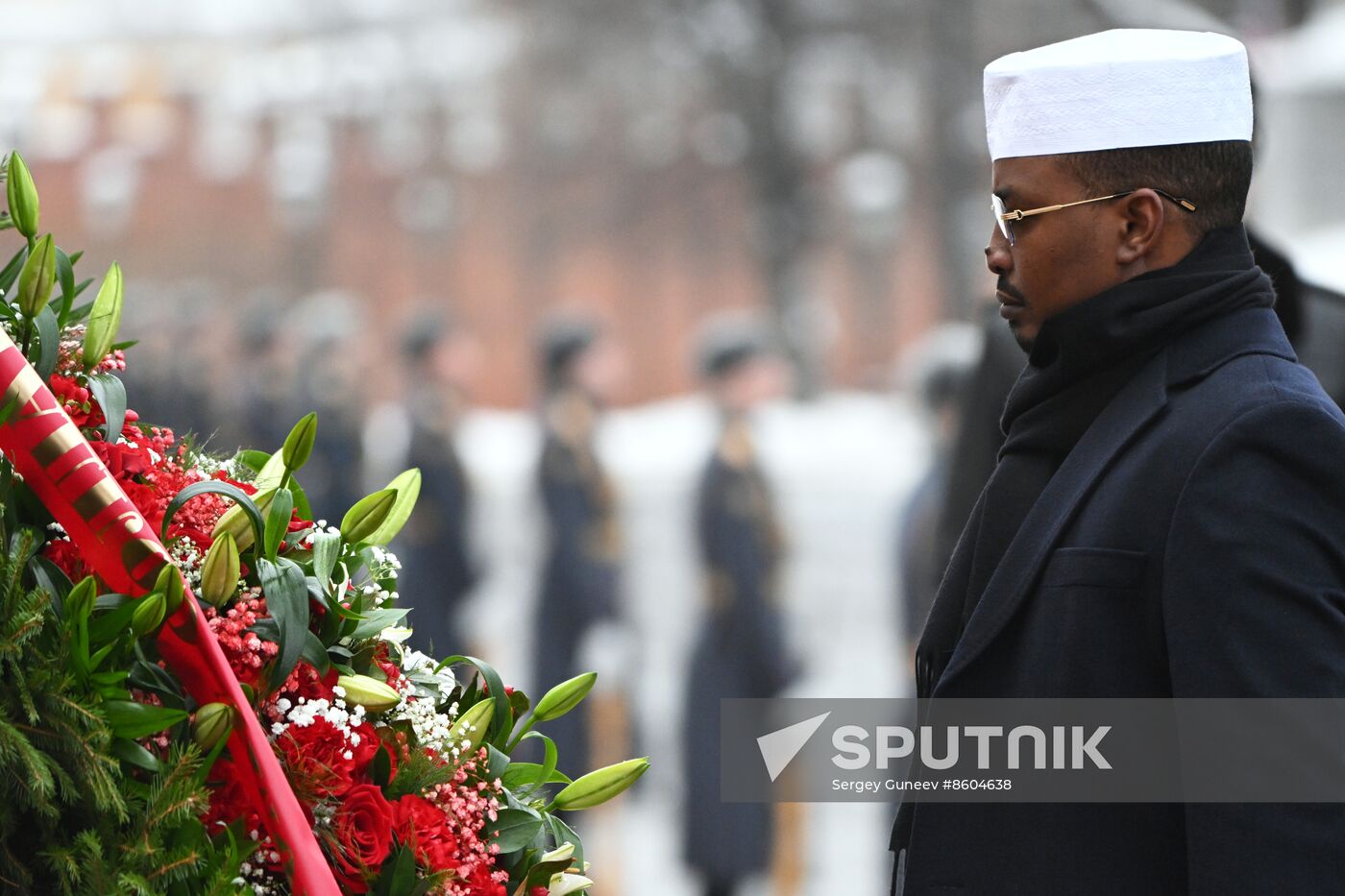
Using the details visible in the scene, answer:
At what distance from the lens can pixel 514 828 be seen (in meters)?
1.39

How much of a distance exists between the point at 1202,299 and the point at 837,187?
1690cm

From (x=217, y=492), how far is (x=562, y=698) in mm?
354

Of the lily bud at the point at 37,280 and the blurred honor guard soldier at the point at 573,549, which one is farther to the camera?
the blurred honor guard soldier at the point at 573,549

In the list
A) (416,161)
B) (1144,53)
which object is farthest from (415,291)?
(1144,53)

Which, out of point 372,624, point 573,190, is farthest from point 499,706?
point 573,190

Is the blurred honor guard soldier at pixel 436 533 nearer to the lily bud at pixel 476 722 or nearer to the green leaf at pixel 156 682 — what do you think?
the lily bud at pixel 476 722

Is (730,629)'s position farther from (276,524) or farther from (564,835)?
(276,524)

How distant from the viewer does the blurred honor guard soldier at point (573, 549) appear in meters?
6.54

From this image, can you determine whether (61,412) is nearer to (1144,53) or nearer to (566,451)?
(1144,53)

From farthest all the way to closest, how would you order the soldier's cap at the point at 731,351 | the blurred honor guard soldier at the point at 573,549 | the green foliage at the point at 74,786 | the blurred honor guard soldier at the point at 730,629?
1. the soldier's cap at the point at 731,351
2. the blurred honor guard soldier at the point at 573,549
3. the blurred honor guard soldier at the point at 730,629
4. the green foliage at the point at 74,786

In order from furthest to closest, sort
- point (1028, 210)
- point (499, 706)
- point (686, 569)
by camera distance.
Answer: point (686, 569), point (1028, 210), point (499, 706)

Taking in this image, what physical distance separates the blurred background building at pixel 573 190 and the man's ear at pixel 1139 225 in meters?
12.6
